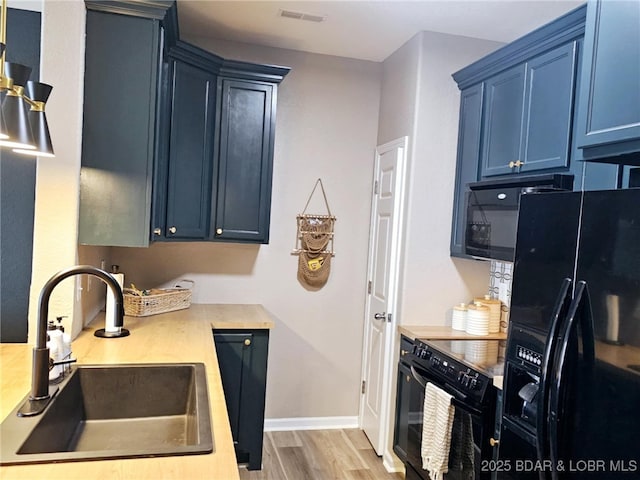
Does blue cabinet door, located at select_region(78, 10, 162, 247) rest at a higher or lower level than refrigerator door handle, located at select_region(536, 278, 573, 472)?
higher

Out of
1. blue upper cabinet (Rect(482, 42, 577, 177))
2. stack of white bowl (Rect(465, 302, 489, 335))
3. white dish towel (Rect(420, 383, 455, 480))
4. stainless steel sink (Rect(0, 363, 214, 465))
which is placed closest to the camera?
stainless steel sink (Rect(0, 363, 214, 465))

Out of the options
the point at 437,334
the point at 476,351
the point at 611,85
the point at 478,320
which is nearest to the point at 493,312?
the point at 478,320

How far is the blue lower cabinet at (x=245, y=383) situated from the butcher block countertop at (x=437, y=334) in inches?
33.7

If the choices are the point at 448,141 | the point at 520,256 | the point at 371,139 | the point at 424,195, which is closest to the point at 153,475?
the point at 520,256

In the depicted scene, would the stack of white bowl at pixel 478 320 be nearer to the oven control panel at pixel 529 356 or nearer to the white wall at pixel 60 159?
the oven control panel at pixel 529 356

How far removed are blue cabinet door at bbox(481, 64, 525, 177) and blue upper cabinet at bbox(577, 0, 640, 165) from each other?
732 millimetres

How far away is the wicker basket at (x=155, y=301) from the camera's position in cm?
279

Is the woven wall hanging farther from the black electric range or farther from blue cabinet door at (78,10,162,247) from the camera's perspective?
blue cabinet door at (78,10,162,247)

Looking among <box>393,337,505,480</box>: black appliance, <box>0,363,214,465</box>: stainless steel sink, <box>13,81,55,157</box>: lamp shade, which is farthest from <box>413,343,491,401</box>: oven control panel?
<box>13,81,55,157</box>: lamp shade

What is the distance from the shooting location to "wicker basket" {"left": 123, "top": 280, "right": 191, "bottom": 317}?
2787mm

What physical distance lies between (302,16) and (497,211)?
1.61 meters

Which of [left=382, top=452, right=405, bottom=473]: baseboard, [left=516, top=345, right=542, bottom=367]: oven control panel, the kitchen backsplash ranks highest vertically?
the kitchen backsplash

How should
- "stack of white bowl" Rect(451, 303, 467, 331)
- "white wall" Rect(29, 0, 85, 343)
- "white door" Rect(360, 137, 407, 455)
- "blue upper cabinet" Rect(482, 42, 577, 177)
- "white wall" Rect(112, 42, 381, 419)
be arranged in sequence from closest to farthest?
"white wall" Rect(29, 0, 85, 343) < "blue upper cabinet" Rect(482, 42, 577, 177) < "stack of white bowl" Rect(451, 303, 467, 331) < "white door" Rect(360, 137, 407, 455) < "white wall" Rect(112, 42, 381, 419)

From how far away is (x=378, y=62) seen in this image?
357cm
